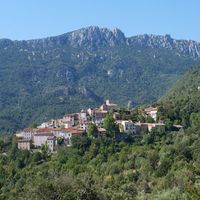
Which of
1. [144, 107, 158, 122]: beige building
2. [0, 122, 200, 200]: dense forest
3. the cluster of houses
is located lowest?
[0, 122, 200, 200]: dense forest

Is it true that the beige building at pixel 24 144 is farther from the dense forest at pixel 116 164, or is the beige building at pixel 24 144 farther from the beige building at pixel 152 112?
the beige building at pixel 152 112

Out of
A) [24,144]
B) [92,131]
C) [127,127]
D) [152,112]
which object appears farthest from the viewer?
[152,112]

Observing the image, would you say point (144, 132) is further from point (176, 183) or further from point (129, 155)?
point (176, 183)

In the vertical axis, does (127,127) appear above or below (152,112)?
below

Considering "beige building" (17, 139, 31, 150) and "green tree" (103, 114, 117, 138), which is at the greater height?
"green tree" (103, 114, 117, 138)

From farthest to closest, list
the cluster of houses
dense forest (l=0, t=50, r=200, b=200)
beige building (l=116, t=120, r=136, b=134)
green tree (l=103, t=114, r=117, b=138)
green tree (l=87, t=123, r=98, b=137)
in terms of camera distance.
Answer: the cluster of houses < beige building (l=116, t=120, r=136, b=134) < green tree (l=103, t=114, r=117, b=138) < green tree (l=87, t=123, r=98, b=137) < dense forest (l=0, t=50, r=200, b=200)

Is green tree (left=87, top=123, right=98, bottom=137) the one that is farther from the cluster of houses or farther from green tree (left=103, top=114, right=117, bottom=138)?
green tree (left=103, top=114, right=117, bottom=138)

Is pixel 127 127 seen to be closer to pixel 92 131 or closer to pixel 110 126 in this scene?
pixel 110 126

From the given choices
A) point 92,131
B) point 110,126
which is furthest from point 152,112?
point 92,131

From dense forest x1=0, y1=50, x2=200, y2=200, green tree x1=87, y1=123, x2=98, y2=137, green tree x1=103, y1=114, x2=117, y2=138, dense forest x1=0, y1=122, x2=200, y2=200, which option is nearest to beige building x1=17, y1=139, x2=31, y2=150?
dense forest x1=0, y1=50, x2=200, y2=200

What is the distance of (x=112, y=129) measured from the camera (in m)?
74.3

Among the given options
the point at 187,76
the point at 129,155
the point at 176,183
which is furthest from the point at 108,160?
the point at 187,76

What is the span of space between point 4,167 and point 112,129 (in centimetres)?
1603

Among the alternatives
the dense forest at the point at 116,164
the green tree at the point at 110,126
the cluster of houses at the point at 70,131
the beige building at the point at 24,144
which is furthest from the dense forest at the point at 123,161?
the cluster of houses at the point at 70,131
